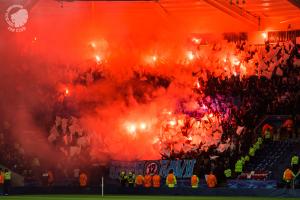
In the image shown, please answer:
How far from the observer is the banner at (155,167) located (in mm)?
38594

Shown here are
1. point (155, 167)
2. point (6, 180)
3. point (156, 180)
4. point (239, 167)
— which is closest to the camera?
point (239, 167)

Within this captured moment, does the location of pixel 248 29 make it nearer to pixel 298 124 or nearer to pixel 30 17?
pixel 298 124

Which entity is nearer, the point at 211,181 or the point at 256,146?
the point at 211,181

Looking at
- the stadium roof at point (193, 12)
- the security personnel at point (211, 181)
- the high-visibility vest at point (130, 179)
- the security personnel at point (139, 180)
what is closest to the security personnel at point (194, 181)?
the security personnel at point (211, 181)

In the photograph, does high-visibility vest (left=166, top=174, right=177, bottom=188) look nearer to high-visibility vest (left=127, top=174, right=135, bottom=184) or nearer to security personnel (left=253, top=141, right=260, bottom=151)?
high-visibility vest (left=127, top=174, right=135, bottom=184)

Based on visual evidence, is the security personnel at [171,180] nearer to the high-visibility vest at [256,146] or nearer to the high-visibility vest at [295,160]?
the high-visibility vest at [256,146]

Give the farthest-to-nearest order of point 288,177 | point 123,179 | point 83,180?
1. point 83,180
2. point 123,179
3. point 288,177

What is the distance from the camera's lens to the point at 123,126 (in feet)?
145

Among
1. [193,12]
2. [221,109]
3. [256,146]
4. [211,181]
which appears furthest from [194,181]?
[193,12]

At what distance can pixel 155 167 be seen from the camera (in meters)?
39.9

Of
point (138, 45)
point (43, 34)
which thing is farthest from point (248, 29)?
point (43, 34)

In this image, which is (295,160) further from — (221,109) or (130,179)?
(130,179)

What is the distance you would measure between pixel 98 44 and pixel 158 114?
5.34 meters

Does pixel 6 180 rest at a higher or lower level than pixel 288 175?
higher
